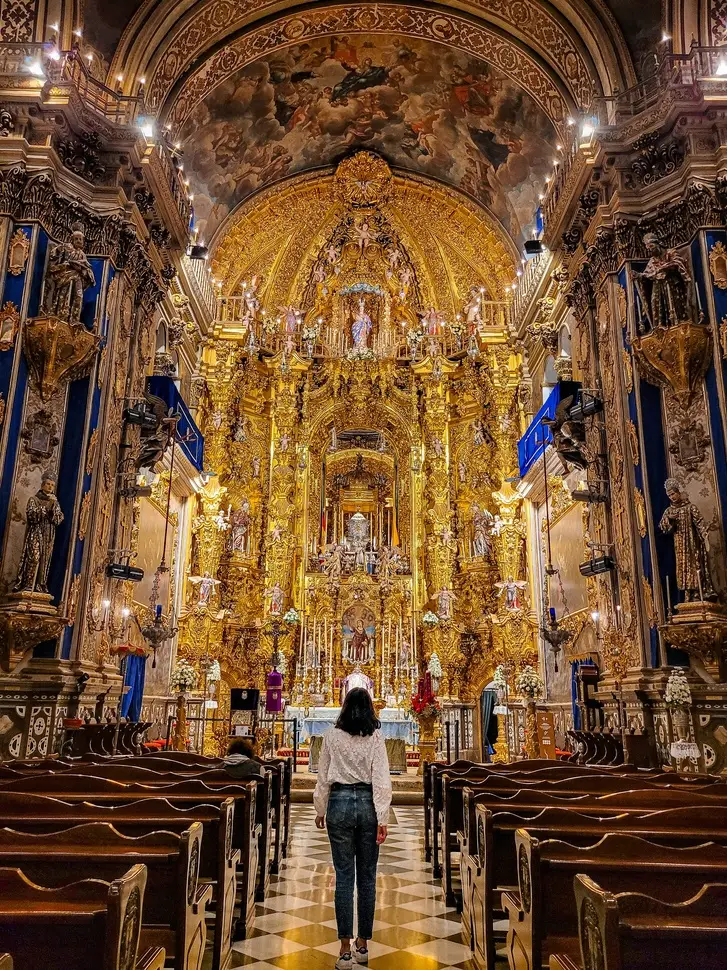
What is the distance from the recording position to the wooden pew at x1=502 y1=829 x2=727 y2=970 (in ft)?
9.32

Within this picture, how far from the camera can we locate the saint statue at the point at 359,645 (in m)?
20.0

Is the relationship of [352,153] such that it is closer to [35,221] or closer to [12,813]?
[35,221]

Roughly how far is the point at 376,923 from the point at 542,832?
8.24 feet

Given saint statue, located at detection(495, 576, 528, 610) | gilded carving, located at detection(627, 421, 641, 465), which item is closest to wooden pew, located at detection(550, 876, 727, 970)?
gilded carving, located at detection(627, 421, 641, 465)

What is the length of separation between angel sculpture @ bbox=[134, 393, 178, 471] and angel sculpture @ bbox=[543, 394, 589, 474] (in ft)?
21.3

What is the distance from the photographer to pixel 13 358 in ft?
34.9

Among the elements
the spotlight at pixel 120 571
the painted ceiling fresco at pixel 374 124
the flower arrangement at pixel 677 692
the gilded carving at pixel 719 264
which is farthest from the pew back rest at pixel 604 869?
the painted ceiling fresco at pixel 374 124

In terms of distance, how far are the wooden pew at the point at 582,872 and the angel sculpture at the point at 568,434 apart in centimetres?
983

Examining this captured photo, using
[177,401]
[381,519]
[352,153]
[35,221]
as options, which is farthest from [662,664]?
[352,153]

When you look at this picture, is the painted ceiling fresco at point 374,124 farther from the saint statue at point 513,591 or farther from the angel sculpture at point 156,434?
the saint statue at point 513,591

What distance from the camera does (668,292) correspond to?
1084 centimetres

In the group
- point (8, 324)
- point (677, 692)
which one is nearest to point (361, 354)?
point (8, 324)

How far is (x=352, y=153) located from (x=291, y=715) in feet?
50.8

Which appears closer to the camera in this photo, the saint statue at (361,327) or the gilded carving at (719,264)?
the gilded carving at (719,264)
